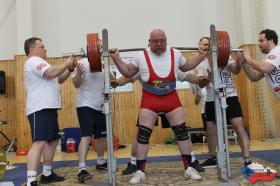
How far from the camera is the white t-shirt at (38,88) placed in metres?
3.38

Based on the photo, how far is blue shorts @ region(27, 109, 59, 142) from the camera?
3.31 metres

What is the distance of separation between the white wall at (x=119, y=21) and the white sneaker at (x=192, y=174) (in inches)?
209

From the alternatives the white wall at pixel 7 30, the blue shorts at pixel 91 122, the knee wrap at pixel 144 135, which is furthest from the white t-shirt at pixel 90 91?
the white wall at pixel 7 30

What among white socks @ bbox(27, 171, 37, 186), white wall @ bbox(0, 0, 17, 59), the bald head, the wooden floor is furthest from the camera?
white wall @ bbox(0, 0, 17, 59)

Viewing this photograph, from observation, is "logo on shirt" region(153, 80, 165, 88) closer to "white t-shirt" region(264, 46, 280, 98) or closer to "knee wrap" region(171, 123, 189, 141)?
"knee wrap" region(171, 123, 189, 141)

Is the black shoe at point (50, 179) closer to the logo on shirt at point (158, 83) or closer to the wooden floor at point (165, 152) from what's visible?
the logo on shirt at point (158, 83)

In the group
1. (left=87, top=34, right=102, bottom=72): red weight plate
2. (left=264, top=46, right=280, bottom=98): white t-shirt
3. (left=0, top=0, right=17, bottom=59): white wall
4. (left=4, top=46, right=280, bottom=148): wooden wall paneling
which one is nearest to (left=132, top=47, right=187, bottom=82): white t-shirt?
(left=87, top=34, right=102, bottom=72): red weight plate

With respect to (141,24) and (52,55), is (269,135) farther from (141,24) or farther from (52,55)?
(52,55)

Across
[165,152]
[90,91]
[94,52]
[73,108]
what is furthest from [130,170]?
[73,108]

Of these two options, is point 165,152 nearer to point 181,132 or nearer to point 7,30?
point 181,132

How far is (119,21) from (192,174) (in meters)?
5.77

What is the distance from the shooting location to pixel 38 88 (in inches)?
135

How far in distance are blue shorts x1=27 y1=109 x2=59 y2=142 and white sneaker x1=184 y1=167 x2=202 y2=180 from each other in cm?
138

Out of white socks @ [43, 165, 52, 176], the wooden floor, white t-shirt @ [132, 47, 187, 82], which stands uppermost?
white t-shirt @ [132, 47, 187, 82]
